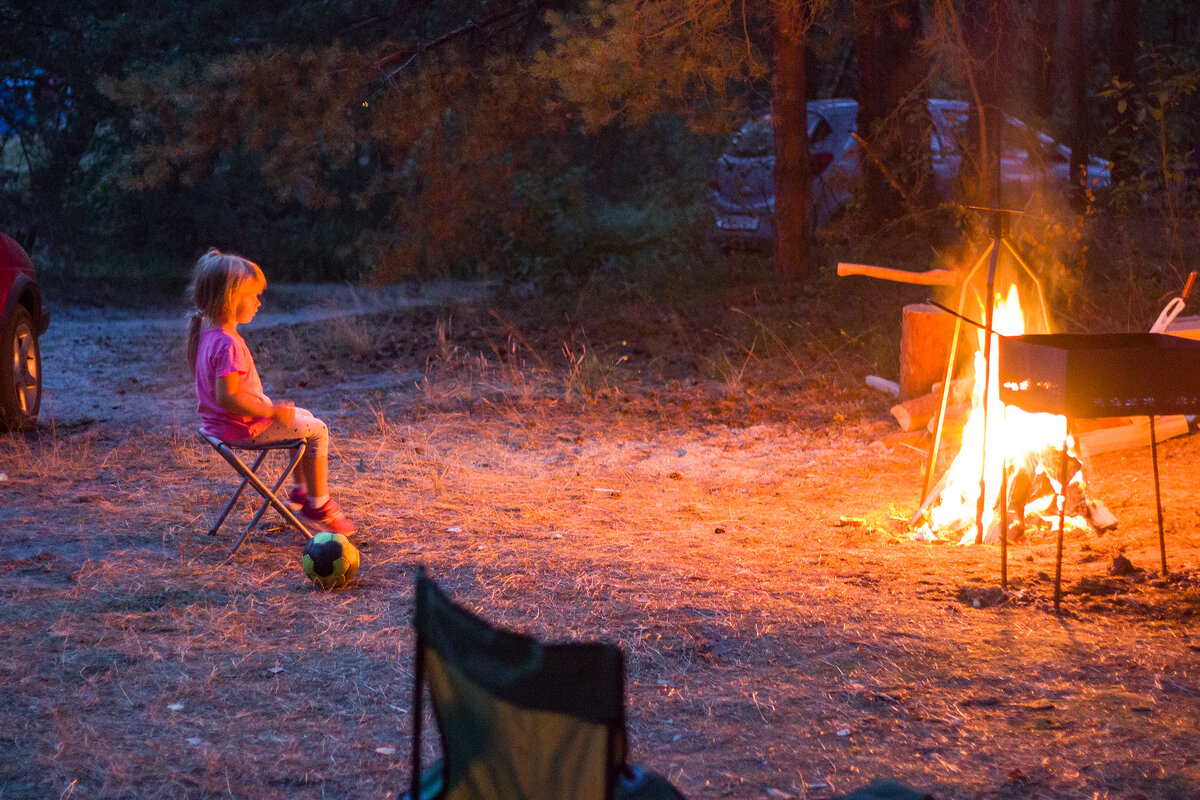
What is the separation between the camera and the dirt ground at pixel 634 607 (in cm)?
329

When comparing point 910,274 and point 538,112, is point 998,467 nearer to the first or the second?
point 910,274

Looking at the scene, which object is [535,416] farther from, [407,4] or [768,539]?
[407,4]

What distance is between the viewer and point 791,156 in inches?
452

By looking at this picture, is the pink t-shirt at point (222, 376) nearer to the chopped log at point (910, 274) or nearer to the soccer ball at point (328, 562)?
the soccer ball at point (328, 562)

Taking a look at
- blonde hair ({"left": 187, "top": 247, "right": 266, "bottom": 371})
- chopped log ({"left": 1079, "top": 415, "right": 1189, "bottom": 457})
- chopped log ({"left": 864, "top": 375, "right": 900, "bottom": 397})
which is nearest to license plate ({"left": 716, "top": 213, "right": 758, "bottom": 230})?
chopped log ({"left": 864, "top": 375, "right": 900, "bottom": 397})

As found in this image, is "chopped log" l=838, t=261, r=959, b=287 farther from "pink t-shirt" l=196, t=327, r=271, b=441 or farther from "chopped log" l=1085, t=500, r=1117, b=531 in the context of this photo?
"pink t-shirt" l=196, t=327, r=271, b=441

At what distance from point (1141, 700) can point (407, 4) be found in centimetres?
1119

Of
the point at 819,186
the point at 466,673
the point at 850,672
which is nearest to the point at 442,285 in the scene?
the point at 819,186

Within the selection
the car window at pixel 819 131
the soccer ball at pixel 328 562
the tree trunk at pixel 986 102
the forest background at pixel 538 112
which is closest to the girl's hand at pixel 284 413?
the soccer ball at pixel 328 562

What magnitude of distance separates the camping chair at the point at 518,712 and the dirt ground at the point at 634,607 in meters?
1.18

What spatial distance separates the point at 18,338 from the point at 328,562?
172 inches

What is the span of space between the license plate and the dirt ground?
5023 millimetres

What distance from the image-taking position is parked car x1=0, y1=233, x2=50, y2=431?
7.61 m

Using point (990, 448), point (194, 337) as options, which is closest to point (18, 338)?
point (194, 337)
